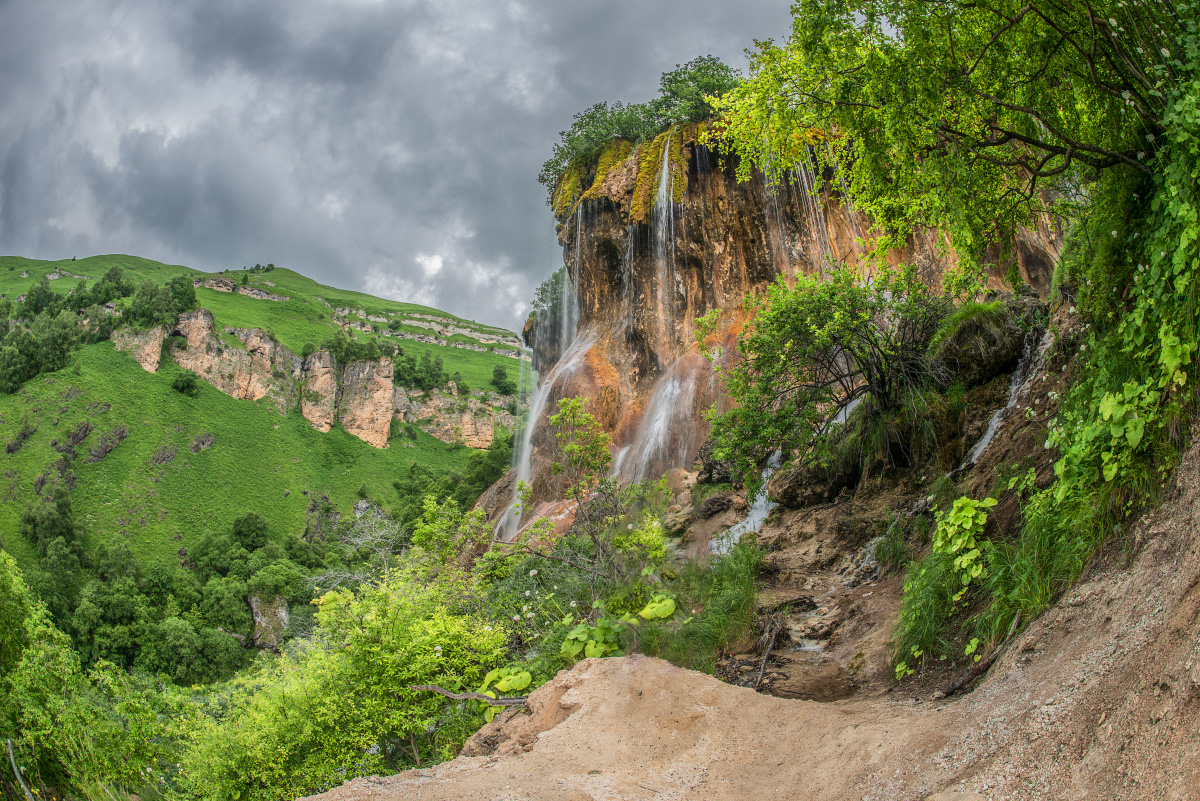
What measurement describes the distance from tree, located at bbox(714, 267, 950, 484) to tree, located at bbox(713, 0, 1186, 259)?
150 inches

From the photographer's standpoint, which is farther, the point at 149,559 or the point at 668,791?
the point at 149,559

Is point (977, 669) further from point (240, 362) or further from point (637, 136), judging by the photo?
point (240, 362)

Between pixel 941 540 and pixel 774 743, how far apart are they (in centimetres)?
232

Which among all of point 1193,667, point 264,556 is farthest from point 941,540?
point 264,556

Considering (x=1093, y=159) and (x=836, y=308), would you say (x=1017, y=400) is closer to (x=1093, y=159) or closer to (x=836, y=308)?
(x=836, y=308)

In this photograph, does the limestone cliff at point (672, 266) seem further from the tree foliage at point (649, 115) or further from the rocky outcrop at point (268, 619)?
the rocky outcrop at point (268, 619)

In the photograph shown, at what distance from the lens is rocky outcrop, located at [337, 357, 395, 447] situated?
328ft

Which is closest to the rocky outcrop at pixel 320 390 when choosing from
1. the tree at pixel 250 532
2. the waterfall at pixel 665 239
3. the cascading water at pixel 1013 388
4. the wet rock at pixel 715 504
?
the tree at pixel 250 532

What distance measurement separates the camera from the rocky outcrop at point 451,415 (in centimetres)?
10794

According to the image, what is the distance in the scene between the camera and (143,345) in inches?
3408

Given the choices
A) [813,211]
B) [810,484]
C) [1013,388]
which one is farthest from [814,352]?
[813,211]

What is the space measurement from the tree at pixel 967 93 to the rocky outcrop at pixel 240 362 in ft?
328

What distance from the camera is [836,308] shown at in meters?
10.9

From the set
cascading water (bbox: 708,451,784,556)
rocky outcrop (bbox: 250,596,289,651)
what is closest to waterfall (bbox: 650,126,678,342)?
cascading water (bbox: 708,451,784,556)
